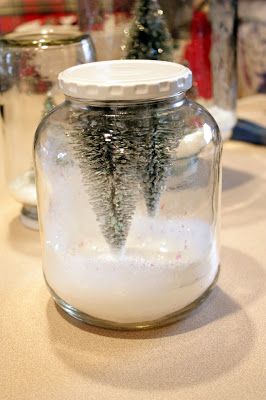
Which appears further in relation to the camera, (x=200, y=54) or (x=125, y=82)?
(x=200, y=54)

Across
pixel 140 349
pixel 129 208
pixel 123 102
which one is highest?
pixel 123 102

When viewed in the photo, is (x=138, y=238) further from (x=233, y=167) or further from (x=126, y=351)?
(x=233, y=167)

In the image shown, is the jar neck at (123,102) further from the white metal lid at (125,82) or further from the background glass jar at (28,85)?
the background glass jar at (28,85)

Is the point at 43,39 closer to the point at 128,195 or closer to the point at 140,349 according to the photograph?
the point at 128,195

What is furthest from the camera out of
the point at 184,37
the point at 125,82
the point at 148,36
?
the point at 184,37

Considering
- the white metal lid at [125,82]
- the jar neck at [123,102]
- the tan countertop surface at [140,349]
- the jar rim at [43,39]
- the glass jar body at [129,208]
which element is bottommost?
the tan countertop surface at [140,349]

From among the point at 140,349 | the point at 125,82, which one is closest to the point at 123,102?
the point at 125,82

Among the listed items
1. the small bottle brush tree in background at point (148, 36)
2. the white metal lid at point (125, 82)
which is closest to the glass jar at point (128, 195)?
the white metal lid at point (125, 82)
